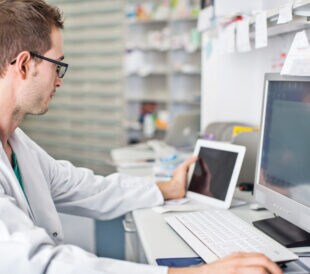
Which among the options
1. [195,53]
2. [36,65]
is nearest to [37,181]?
[36,65]

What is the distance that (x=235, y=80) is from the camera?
8.31 feet

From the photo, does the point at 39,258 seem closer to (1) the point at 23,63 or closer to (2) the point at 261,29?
(1) the point at 23,63

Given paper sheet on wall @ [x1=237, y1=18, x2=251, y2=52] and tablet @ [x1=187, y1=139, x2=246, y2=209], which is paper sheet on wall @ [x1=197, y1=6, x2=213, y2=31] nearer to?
paper sheet on wall @ [x1=237, y1=18, x2=251, y2=52]

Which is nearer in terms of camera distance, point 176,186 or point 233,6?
point 176,186

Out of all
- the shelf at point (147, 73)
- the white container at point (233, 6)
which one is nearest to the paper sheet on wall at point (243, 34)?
the white container at point (233, 6)

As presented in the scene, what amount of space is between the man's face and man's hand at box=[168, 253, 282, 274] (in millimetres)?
600

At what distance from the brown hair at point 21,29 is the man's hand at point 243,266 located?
68 centimetres

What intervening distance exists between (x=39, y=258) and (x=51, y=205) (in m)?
0.42

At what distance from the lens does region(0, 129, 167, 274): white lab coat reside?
0.91 m

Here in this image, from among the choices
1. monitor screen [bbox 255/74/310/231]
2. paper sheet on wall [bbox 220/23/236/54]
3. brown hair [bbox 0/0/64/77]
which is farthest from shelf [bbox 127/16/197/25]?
brown hair [bbox 0/0/64/77]

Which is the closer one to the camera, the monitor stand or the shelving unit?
the monitor stand

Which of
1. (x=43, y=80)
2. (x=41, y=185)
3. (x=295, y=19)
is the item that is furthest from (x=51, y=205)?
(x=295, y=19)

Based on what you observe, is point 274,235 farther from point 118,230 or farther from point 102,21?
point 102,21

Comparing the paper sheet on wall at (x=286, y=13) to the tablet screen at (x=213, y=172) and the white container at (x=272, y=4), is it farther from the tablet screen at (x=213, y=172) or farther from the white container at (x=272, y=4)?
the tablet screen at (x=213, y=172)
